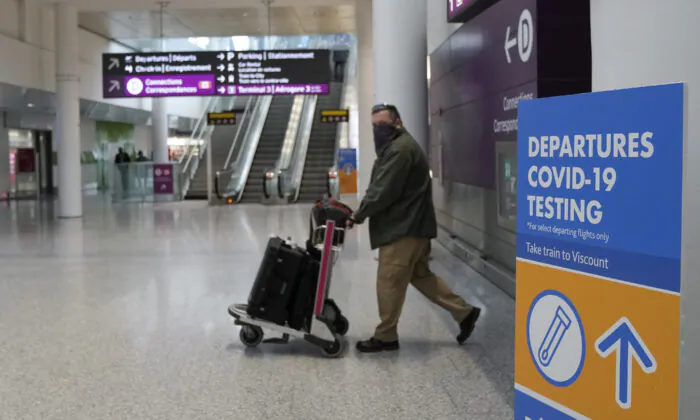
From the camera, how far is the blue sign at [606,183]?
177 cm

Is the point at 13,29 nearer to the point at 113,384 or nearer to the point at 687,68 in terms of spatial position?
the point at 113,384

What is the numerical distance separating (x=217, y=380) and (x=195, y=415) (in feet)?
1.98

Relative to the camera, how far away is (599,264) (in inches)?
79.6

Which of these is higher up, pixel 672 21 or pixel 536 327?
pixel 672 21

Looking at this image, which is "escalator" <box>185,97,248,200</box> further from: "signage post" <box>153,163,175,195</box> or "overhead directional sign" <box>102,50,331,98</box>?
"overhead directional sign" <box>102,50,331,98</box>

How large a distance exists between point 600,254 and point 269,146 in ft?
76.6

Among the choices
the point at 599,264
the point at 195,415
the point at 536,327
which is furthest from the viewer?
the point at 195,415

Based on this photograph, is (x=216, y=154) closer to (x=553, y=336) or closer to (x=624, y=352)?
(x=553, y=336)

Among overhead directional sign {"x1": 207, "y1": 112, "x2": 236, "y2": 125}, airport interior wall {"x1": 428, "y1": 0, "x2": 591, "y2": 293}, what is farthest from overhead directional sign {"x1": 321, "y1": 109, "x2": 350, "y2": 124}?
airport interior wall {"x1": 428, "y1": 0, "x2": 591, "y2": 293}

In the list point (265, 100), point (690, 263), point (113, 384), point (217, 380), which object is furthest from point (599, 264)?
point (265, 100)

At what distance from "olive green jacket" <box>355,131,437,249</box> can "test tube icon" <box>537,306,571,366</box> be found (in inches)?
97.6

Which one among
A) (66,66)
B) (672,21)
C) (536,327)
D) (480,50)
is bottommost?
(536,327)

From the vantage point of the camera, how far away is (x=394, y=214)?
482 cm

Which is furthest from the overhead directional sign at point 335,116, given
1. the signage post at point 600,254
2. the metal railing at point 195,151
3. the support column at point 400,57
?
the signage post at point 600,254
